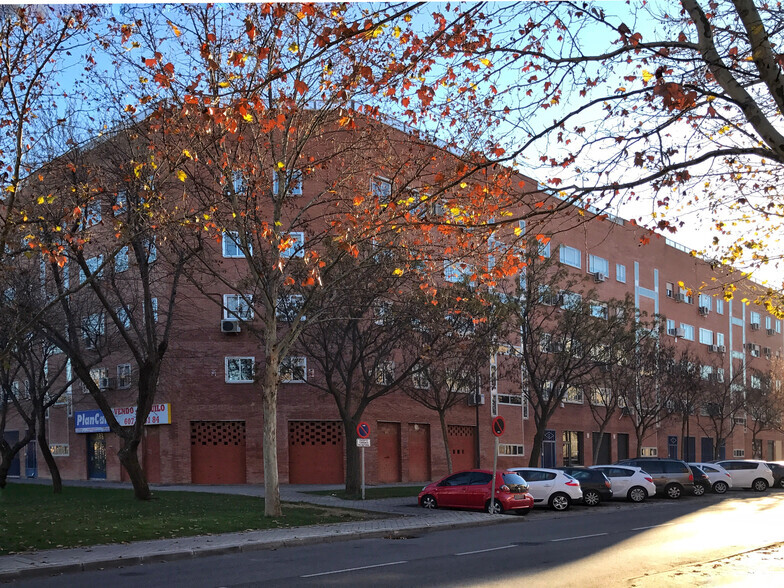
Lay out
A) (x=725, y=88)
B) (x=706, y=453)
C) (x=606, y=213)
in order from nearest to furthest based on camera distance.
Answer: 1. (x=725, y=88)
2. (x=606, y=213)
3. (x=706, y=453)

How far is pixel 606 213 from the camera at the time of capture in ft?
37.8

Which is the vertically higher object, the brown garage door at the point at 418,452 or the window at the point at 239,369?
the window at the point at 239,369

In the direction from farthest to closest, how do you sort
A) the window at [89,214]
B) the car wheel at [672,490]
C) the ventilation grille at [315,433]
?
the ventilation grille at [315,433]
the car wheel at [672,490]
the window at [89,214]

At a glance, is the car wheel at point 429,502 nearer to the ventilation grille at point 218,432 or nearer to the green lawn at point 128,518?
the green lawn at point 128,518

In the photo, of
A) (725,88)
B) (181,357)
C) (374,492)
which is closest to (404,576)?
(725,88)

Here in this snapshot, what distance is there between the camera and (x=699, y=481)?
34062 millimetres

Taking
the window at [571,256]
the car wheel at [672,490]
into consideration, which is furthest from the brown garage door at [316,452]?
the window at [571,256]

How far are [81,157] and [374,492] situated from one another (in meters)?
16.3

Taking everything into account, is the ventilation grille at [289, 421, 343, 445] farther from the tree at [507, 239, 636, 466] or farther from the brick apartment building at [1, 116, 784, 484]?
the tree at [507, 239, 636, 466]

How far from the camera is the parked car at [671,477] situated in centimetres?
3259

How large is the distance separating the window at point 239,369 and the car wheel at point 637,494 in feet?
54.9

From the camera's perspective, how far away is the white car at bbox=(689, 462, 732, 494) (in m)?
36.3

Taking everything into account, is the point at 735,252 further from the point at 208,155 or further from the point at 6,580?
the point at 6,580

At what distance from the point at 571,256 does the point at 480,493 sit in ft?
99.5
